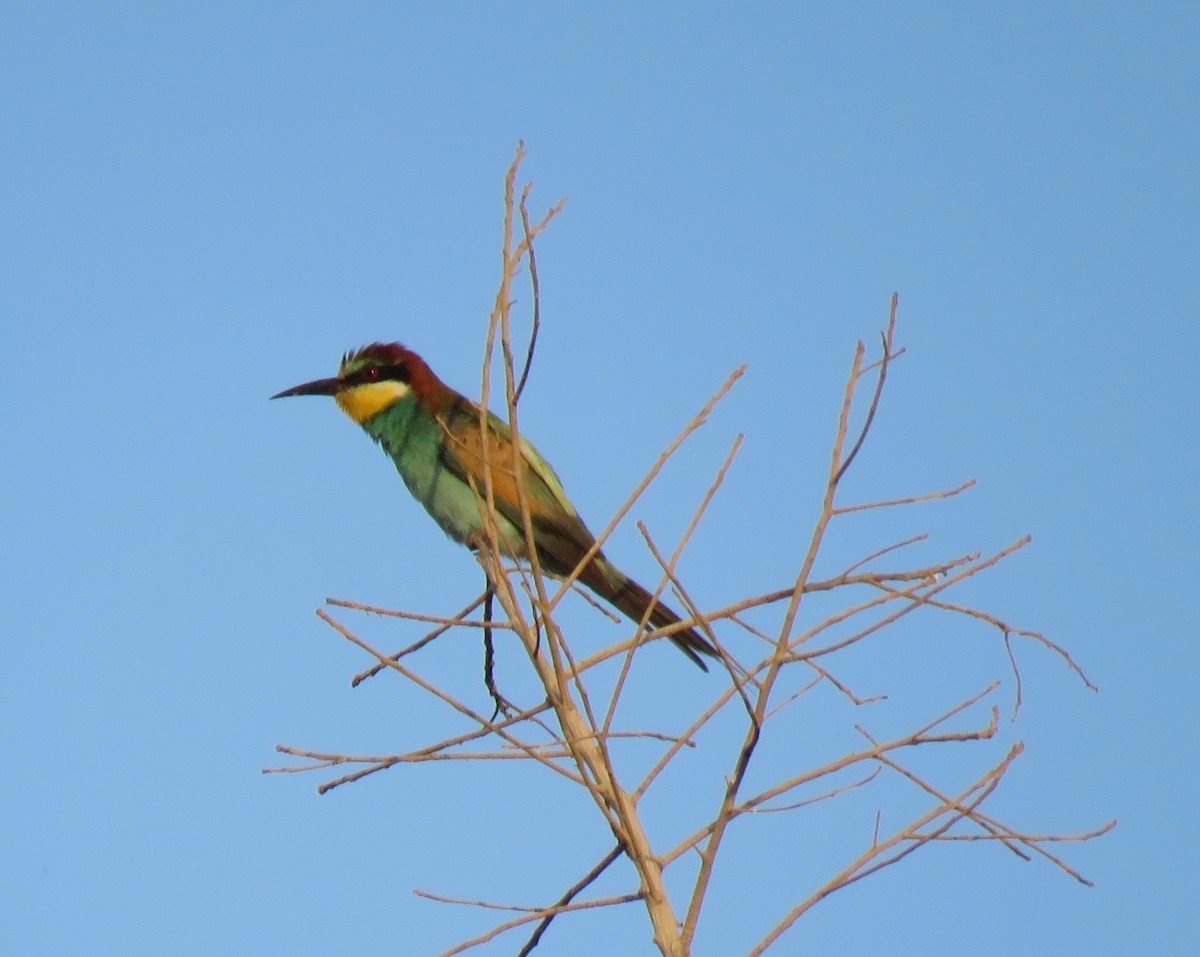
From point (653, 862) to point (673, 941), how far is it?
0.38 feet

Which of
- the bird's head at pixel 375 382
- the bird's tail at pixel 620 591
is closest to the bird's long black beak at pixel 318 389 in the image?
the bird's head at pixel 375 382

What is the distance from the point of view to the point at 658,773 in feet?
6.33

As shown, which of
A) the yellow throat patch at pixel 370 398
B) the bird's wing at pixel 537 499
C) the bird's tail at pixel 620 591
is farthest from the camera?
the yellow throat patch at pixel 370 398

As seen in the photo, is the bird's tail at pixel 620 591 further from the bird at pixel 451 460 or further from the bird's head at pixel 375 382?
the bird's head at pixel 375 382

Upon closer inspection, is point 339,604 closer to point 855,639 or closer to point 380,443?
point 855,639

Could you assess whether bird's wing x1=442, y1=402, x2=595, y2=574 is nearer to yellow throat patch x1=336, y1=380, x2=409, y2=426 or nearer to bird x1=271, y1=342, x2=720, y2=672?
bird x1=271, y1=342, x2=720, y2=672

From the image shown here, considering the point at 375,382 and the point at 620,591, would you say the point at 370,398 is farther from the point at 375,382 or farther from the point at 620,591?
the point at 620,591

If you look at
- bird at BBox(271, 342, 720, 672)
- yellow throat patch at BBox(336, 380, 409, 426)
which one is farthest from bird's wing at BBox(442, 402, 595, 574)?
yellow throat patch at BBox(336, 380, 409, 426)

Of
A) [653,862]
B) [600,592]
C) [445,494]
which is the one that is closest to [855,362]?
[653,862]

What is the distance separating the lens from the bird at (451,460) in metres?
4.80

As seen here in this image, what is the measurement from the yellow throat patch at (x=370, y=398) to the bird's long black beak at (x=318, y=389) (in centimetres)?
8

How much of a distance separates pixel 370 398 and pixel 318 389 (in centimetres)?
29

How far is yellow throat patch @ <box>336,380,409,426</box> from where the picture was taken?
17.5 ft

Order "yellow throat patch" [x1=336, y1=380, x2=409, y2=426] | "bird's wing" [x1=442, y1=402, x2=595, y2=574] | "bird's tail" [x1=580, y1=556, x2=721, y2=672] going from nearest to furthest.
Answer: "bird's tail" [x1=580, y1=556, x2=721, y2=672]
"bird's wing" [x1=442, y1=402, x2=595, y2=574]
"yellow throat patch" [x1=336, y1=380, x2=409, y2=426]
